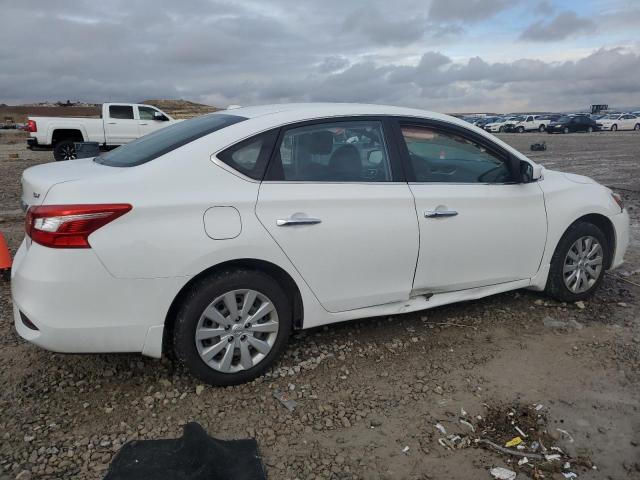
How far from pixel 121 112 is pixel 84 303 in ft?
54.1

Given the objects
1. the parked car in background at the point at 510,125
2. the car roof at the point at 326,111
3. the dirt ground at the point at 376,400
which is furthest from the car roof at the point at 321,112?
the parked car in background at the point at 510,125

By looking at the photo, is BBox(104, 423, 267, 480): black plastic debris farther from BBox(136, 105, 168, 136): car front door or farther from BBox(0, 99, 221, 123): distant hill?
BBox(0, 99, 221, 123): distant hill

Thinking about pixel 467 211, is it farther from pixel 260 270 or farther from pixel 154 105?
pixel 154 105

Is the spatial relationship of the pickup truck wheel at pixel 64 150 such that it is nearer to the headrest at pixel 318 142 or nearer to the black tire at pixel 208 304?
the headrest at pixel 318 142

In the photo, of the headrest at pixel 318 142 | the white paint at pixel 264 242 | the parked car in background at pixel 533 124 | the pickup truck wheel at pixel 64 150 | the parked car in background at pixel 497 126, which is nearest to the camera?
the white paint at pixel 264 242

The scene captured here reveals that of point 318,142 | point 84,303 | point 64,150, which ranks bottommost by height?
point 84,303

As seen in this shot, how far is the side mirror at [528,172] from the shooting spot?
4.03 m

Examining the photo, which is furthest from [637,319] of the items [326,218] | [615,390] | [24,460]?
[24,460]

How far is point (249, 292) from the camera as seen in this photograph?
3135 mm

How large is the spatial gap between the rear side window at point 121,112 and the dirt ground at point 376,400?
14641 mm

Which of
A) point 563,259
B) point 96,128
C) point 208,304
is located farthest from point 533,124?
point 208,304

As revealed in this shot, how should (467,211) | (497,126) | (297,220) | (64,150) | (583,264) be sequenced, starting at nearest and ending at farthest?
(297,220)
(467,211)
(583,264)
(64,150)
(497,126)

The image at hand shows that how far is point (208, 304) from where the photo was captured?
302 cm

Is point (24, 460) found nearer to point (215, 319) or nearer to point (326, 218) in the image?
point (215, 319)
